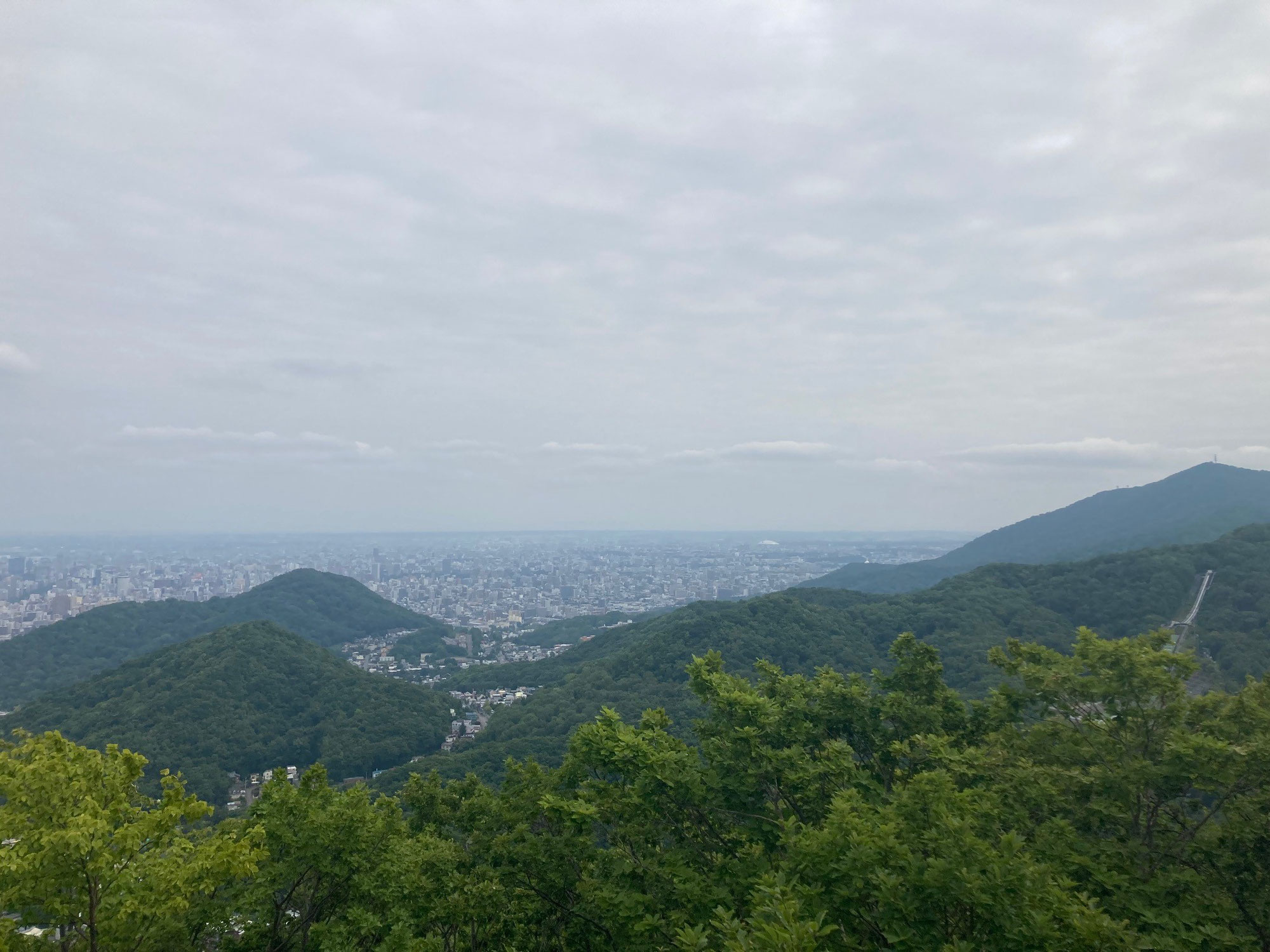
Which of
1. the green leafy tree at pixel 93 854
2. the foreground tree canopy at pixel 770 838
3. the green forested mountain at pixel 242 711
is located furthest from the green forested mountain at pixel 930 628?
the green leafy tree at pixel 93 854

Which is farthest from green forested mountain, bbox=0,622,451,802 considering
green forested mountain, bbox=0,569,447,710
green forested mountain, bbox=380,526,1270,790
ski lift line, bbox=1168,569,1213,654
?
ski lift line, bbox=1168,569,1213,654

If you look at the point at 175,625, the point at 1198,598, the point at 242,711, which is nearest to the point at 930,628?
the point at 1198,598

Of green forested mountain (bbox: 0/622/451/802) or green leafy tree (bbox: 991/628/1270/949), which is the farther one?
green forested mountain (bbox: 0/622/451/802)

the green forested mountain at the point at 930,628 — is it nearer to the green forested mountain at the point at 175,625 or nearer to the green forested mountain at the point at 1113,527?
the green forested mountain at the point at 1113,527

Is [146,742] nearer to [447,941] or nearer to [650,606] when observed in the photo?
[447,941]

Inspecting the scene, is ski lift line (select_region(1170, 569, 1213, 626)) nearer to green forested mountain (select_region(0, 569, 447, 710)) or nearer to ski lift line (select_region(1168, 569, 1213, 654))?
ski lift line (select_region(1168, 569, 1213, 654))

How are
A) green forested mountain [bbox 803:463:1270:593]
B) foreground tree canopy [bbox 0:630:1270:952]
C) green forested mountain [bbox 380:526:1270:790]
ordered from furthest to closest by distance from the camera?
green forested mountain [bbox 803:463:1270:593]
green forested mountain [bbox 380:526:1270:790]
foreground tree canopy [bbox 0:630:1270:952]
